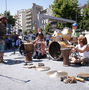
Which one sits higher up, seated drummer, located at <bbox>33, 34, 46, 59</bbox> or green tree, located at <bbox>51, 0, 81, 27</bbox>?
green tree, located at <bbox>51, 0, 81, 27</bbox>

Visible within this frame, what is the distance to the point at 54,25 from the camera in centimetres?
1082

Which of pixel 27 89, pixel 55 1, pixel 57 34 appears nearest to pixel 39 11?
pixel 55 1

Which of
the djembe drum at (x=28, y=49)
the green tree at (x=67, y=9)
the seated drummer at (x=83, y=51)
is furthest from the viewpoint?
the green tree at (x=67, y=9)

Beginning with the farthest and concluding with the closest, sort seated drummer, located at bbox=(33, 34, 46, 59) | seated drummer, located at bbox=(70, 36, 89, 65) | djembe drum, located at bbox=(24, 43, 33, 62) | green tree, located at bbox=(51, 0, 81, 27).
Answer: green tree, located at bbox=(51, 0, 81, 27) → seated drummer, located at bbox=(33, 34, 46, 59) → djembe drum, located at bbox=(24, 43, 33, 62) → seated drummer, located at bbox=(70, 36, 89, 65)

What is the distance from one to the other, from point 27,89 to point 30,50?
2769 mm

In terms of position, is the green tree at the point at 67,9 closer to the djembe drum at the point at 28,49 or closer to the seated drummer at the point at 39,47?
the seated drummer at the point at 39,47

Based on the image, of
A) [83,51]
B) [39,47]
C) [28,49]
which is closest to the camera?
[83,51]

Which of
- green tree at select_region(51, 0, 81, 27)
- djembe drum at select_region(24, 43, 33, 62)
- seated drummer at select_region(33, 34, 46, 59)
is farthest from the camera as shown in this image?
green tree at select_region(51, 0, 81, 27)

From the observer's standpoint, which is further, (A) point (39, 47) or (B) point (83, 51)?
(A) point (39, 47)

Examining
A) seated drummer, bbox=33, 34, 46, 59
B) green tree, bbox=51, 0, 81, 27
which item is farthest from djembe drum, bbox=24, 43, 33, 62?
green tree, bbox=51, 0, 81, 27

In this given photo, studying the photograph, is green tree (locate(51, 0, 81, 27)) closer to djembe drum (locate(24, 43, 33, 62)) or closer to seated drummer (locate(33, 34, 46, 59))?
seated drummer (locate(33, 34, 46, 59))

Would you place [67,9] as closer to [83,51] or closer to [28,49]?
[28,49]

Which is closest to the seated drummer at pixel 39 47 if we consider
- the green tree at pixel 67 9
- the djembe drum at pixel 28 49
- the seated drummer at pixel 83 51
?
the djembe drum at pixel 28 49

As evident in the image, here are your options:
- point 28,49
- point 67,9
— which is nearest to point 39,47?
point 28,49
